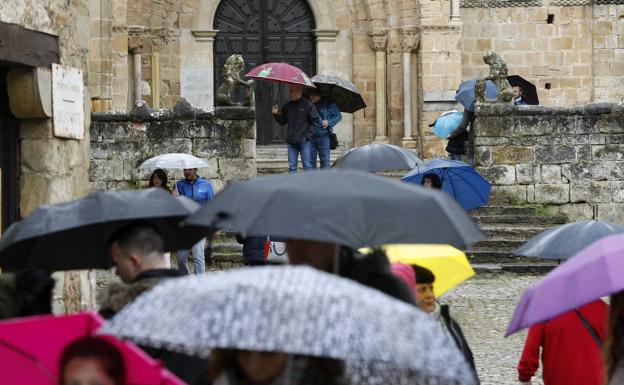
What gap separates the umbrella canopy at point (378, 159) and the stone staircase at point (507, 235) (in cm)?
238

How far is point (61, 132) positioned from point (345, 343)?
6.63m

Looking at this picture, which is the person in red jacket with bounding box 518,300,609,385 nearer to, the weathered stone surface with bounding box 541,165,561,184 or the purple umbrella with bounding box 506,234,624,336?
the purple umbrella with bounding box 506,234,624,336

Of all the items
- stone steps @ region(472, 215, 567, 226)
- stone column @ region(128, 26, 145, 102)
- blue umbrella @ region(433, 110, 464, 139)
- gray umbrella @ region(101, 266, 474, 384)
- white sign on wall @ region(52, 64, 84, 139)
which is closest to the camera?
gray umbrella @ region(101, 266, 474, 384)

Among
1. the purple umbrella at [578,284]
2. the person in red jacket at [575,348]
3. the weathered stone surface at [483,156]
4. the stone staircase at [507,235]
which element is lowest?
the stone staircase at [507,235]

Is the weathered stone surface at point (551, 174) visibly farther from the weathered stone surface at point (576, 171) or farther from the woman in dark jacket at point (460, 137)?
the woman in dark jacket at point (460, 137)

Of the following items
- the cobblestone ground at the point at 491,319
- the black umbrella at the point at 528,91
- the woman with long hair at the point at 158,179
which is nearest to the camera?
the cobblestone ground at the point at 491,319

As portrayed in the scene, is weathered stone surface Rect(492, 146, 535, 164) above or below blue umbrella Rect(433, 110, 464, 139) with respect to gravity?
below

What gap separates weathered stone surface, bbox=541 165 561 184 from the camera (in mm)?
19969

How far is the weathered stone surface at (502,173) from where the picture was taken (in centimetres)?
1989

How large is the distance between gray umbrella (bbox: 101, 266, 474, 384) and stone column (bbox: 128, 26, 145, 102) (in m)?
20.7

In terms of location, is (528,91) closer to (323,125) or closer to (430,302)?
(323,125)

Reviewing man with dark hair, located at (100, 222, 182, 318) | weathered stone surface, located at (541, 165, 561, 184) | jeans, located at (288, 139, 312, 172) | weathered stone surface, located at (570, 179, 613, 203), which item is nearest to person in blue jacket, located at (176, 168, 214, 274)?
jeans, located at (288, 139, 312, 172)

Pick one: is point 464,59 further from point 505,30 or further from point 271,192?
point 271,192

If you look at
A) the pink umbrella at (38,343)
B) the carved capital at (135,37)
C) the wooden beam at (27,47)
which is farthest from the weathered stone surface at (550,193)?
the pink umbrella at (38,343)
